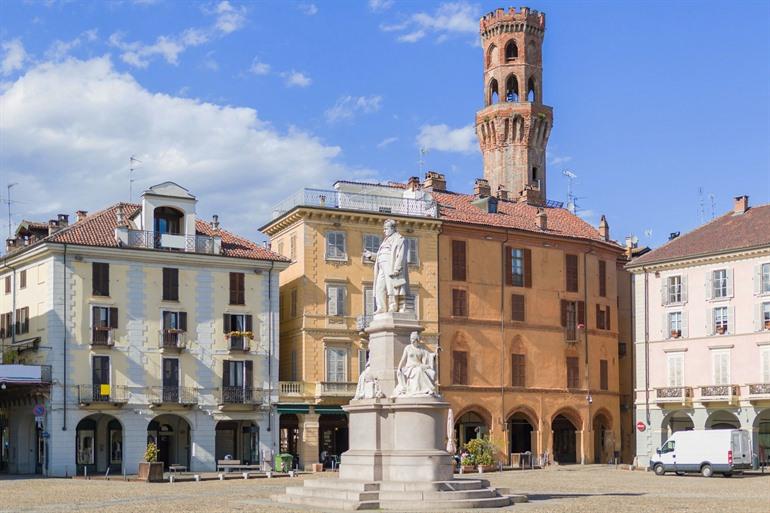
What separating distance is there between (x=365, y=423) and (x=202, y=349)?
26.4 metres

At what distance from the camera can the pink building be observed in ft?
199

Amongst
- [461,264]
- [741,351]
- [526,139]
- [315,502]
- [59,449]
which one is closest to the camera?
[315,502]

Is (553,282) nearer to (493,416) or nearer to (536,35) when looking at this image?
(493,416)

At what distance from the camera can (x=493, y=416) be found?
64812 mm

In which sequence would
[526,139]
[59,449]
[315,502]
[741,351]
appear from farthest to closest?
1. [526,139]
2. [741,351]
3. [59,449]
4. [315,502]

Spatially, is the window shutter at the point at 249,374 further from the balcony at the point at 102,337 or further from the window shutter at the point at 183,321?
the balcony at the point at 102,337

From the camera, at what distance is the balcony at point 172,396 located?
182 feet

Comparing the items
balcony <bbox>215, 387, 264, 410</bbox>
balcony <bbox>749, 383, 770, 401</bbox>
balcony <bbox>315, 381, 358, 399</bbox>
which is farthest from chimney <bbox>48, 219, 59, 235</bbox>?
balcony <bbox>749, 383, 770, 401</bbox>

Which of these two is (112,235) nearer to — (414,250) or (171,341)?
→ (171,341)

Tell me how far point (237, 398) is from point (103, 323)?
7112 millimetres

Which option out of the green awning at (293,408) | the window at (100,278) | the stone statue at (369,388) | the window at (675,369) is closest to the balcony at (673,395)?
the window at (675,369)

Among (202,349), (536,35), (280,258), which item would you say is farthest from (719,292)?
(536,35)

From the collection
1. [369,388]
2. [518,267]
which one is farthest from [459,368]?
[369,388]

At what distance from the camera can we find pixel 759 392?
195 feet
